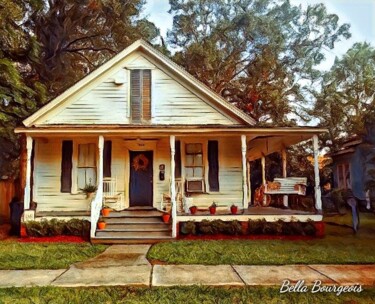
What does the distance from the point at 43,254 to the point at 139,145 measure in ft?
14.2

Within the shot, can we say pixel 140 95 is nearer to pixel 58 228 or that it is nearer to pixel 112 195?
pixel 112 195

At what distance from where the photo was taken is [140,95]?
9.41 meters

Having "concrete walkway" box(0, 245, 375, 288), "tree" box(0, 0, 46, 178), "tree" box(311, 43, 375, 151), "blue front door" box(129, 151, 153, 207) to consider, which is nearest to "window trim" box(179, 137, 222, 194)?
"blue front door" box(129, 151, 153, 207)

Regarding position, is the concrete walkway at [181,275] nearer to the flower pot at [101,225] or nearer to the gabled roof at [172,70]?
the flower pot at [101,225]

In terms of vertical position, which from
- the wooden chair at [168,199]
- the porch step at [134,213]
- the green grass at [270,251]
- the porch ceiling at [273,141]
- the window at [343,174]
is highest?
the porch ceiling at [273,141]

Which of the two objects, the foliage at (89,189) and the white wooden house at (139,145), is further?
the white wooden house at (139,145)

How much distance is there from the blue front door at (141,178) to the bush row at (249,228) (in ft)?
7.12

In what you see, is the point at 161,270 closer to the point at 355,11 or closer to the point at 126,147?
the point at 355,11

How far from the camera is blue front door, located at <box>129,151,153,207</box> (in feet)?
30.5

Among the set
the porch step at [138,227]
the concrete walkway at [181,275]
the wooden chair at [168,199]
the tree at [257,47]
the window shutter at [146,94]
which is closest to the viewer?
the concrete walkway at [181,275]

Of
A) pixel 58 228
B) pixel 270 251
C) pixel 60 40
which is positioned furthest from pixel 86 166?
pixel 60 40

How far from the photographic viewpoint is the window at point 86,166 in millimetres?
9102

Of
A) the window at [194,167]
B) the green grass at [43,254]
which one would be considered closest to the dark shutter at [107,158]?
the window at [194,167]

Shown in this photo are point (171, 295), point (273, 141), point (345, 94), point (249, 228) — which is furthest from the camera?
point (345, 94)
